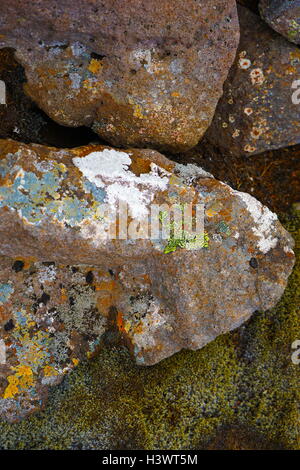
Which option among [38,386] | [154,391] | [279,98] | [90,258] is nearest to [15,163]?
[90,258]

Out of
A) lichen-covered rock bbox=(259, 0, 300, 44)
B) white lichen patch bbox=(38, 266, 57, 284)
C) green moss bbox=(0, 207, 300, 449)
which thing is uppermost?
lichen-covered rock bbox=(259, 0, 300, 44)

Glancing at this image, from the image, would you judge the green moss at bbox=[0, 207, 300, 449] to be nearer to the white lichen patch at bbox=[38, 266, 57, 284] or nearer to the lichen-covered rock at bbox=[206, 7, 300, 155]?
the white lichen patch at bbox=[38, 266, 57, 284]

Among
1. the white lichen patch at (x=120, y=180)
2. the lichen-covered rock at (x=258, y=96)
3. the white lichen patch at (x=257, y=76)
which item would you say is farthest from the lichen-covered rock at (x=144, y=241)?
the white lichen patch at (x=257, y=76)

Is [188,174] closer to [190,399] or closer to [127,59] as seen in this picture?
[127,59]

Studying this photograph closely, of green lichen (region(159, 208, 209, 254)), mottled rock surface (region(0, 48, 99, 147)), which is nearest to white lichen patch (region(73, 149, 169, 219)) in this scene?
green lichen (region(159, 208, 209, 254))

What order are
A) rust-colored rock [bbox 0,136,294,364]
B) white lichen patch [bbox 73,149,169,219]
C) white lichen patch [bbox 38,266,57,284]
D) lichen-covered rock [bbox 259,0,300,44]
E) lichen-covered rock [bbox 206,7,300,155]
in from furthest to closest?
lichen-covered rock [bbox 206,7,300,155]
lichen-covered rock [bbox 259,0,300,44]
white lichen patch [bbox 38,266,57,284]
white lichen patch [bbox 73,149,169,219]
rust-colored rock [bbox 0,136,294,364]

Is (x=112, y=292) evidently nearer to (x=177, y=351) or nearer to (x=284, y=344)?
(x=177, y=351)
